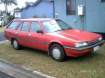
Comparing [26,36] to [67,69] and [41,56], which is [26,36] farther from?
[67,69]

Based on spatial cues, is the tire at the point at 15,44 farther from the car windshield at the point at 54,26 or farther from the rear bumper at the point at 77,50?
the rear bumper at the point at 77,50

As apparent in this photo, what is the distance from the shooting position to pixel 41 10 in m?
22.6

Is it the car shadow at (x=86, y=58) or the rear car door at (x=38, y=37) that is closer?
the car shadow at (x=86, y=58)

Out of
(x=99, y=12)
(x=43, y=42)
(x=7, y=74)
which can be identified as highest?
(x=99, y=12)

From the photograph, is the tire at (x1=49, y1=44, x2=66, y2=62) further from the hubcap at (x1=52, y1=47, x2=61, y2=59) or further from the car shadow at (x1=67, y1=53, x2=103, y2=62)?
the car shadow at (x1=67, y1=53, x2=103, y2=62)

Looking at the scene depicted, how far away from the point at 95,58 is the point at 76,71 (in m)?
1.64

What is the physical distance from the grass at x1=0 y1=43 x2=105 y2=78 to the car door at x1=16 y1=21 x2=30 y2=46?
1.68 ft

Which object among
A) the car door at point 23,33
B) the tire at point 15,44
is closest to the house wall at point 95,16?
the car door at point 23,33

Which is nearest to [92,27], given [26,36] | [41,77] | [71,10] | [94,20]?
[94,20]

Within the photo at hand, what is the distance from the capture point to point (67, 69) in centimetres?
737

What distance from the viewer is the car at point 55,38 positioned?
7.79 metres

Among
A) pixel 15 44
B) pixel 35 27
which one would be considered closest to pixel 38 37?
pixel 35 27

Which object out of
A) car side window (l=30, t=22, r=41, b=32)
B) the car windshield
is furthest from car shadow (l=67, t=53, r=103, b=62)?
car side window (l=30, t=22, r=41, b=32)

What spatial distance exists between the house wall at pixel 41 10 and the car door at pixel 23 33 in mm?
8517
